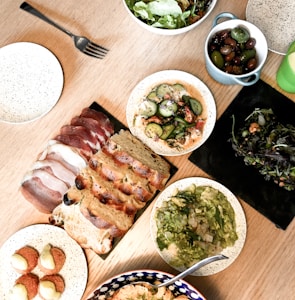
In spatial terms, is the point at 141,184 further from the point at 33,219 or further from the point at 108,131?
the point at 33,219

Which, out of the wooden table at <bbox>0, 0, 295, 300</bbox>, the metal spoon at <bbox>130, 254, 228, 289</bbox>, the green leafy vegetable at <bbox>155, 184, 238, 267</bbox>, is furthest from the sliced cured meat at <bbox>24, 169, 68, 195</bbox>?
the metal spoon at <bbox>130, 254, 228, 289</bbox>

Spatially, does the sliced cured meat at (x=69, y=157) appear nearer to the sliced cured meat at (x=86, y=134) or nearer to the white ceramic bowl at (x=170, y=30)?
the sliced cured meat at (x=86, y=134)

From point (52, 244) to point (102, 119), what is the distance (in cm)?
49

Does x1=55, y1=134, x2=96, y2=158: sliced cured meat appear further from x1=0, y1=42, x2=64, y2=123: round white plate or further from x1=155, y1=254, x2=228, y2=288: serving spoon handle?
x1=155, y1=254, x2=228, y2=288: serving spoon handle

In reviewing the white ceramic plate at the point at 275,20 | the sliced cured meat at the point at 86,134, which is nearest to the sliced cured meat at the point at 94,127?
the sliced cured meat at the point at 86,134

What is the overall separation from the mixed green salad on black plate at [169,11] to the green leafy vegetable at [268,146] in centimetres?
43

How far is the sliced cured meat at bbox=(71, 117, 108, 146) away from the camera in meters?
1.68

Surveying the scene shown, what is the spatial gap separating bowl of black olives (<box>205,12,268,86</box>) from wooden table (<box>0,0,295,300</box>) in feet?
0.35

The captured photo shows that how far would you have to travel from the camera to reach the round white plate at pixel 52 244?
5.31 ft

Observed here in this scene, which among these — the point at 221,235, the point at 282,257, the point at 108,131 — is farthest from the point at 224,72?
the point at 282,257

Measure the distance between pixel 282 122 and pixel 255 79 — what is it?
0.65ft

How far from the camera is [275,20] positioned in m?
1.80

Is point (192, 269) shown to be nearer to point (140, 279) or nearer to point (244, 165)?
point (140, 279)

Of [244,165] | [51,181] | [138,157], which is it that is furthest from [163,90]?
[51,181]
